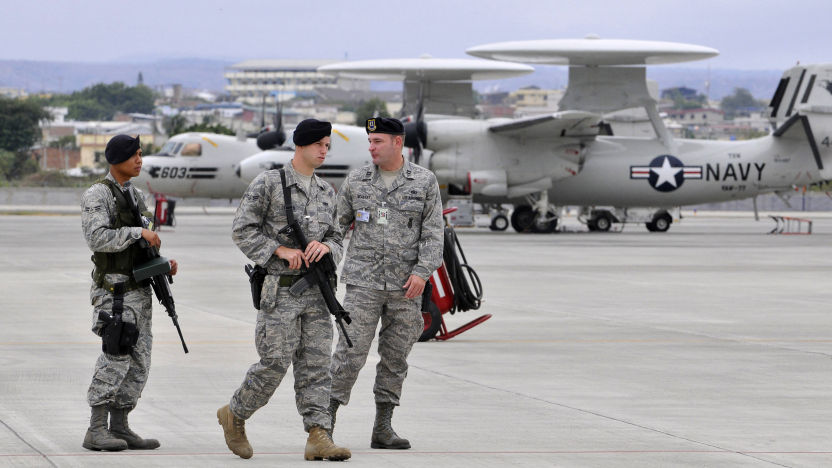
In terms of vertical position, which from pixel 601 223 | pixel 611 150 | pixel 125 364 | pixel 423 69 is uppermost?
pixel 423 69

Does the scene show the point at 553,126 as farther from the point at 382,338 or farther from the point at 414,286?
the point at 414,286

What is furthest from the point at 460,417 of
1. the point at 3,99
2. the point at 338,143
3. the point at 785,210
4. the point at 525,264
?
the point at 3,99

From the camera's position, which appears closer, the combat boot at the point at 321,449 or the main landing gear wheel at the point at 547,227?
the combat boot at the point at 321,449

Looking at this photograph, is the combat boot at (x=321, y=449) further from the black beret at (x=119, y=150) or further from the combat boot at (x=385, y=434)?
the black beret at (x=119, y=150)

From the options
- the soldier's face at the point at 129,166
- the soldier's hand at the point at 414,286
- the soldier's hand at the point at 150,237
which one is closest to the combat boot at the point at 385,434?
the soldier's hand at the point at 414,286

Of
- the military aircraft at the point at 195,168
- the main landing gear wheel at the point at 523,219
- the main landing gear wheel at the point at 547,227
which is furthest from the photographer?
the military aircraft at the point at 195,168

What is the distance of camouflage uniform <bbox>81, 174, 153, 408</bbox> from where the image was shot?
612cm

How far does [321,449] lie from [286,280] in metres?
0.95

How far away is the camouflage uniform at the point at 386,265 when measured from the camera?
21.2ft

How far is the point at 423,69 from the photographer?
39.8 meters

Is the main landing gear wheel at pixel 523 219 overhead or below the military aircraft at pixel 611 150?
below

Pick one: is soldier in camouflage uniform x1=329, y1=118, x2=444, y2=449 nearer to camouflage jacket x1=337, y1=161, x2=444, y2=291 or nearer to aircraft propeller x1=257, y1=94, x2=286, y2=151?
camouflage jacket x1=337, y1=161, x2=444, y2=291

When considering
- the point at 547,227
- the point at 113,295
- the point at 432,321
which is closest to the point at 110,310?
the point at 113,295

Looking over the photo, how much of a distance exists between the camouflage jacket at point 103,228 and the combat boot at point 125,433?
0.69 metres
